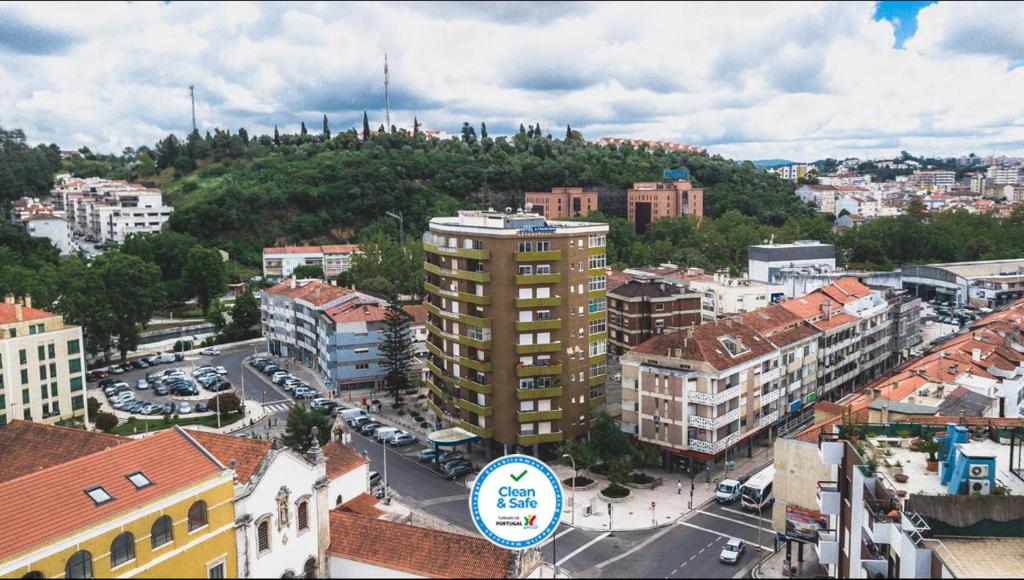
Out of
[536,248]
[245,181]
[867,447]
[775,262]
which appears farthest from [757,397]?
[245,181]

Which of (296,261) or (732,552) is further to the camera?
(296,261)

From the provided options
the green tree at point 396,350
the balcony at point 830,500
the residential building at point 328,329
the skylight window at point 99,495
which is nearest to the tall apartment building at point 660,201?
the residential building at point 328,329

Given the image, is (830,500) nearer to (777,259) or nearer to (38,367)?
(38,367)

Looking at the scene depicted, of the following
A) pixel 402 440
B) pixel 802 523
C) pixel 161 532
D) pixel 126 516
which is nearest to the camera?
pixel 126 516

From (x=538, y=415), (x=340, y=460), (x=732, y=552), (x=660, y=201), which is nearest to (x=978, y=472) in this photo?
(x=732, y=552)

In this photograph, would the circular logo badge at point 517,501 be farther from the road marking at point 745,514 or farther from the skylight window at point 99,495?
the road marking at point 745,514

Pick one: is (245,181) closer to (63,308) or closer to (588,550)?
(63,308)
